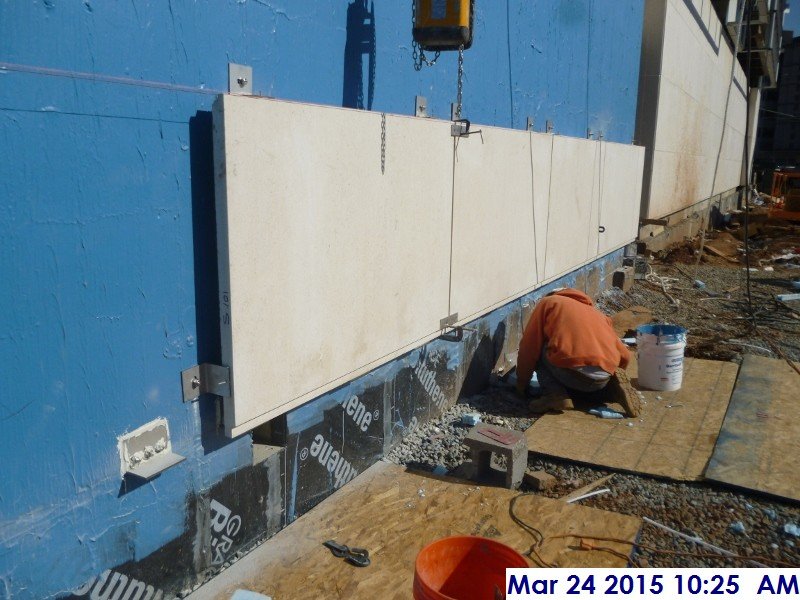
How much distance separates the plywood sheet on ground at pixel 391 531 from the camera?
9.80 feet

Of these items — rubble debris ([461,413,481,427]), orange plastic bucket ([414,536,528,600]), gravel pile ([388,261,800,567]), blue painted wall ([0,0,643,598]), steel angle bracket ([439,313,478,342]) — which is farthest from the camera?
rubble debris ([461,413,481,427])

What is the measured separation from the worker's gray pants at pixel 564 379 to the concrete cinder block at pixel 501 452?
136 cm

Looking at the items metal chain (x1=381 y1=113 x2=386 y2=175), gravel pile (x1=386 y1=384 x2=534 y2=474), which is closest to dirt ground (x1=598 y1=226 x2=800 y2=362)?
gravel pile (x1=386 y1=384 x2=534 y2=474)

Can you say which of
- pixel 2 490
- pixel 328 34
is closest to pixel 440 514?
pixel 2 490

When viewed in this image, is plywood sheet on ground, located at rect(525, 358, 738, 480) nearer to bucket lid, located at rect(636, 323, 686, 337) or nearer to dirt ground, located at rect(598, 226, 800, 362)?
bucket lid, located at rect(636, 323, 686, 337)

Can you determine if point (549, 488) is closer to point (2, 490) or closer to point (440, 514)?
point (440, 514)

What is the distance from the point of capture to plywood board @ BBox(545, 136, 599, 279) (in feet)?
22.0

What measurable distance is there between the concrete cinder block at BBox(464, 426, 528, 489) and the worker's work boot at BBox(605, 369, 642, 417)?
147 cm

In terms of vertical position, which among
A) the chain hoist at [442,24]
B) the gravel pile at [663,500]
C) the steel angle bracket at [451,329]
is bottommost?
the gravel pile at [663,500]

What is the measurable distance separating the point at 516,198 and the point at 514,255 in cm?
51

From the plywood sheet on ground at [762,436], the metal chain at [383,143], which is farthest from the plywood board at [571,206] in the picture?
the metal chain at [383,143]

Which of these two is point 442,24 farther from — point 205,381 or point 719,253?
point 719,253

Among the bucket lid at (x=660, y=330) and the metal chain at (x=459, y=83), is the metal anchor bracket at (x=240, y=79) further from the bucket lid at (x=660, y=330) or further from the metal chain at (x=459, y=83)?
the bucket lid at (x=660, y=330)

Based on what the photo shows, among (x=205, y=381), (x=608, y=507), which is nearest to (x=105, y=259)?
(x=205, y=381)
